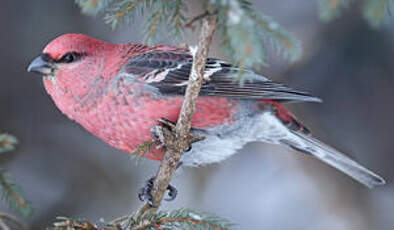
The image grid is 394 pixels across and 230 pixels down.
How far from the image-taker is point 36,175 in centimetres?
477

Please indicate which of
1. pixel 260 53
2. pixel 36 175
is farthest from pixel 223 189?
pixel 260 53

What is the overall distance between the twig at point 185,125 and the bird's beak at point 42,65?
886 mm

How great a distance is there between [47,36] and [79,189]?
56.3 inches

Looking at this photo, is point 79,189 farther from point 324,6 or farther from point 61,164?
point 324,6

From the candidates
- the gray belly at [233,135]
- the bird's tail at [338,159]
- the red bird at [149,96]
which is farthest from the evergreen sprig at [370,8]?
the bird's tail at [338,159]

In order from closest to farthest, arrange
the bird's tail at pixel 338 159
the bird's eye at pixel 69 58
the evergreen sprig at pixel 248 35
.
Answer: the evergreen sprig at pixel 248 35, the bird's eye at pixel 69 58, the bird's tail at pixel 338 159

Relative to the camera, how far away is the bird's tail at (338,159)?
3113mm

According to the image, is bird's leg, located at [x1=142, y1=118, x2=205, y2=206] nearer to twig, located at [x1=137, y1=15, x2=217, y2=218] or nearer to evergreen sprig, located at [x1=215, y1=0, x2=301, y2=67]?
twig, located at [x1=137, y1=15, x2=217, y2=218]

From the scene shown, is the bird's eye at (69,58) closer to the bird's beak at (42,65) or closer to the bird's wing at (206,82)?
the bird's beak at (42,65)

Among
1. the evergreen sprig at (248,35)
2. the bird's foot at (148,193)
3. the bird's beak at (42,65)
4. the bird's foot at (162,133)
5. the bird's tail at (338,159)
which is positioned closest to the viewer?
the evergreen sprig at (248,35)

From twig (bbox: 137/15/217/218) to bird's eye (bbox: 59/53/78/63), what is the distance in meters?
0.88

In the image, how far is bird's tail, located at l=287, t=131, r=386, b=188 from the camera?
3.11 meters

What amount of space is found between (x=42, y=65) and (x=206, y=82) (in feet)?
3.04

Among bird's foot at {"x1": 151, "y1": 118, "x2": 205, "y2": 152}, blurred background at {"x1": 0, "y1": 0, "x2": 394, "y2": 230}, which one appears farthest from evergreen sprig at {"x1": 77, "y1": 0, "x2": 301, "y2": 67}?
blurred background at {"x1": 0, "y1": 0, "x2": 394, "y2": 230}
